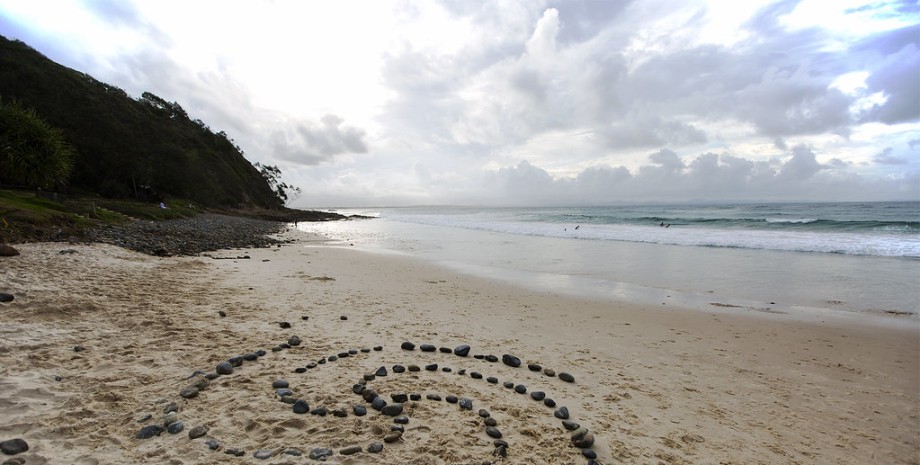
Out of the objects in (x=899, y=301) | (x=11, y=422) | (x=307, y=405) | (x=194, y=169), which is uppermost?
(x=194, y=169)

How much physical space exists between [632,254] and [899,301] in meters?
10.2

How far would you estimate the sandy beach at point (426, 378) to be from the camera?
3.27 meters

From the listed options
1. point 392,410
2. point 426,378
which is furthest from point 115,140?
point 392,410

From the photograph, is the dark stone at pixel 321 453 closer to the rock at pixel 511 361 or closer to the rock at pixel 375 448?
the rock at pixel 375 448

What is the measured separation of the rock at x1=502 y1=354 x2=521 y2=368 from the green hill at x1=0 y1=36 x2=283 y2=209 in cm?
5237

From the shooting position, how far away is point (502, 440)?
343 centimetres

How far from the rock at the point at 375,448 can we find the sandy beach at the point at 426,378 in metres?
0.04

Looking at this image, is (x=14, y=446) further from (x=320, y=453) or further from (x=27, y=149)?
(x=27, y=149)

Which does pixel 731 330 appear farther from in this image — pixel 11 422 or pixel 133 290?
pixel 133 290

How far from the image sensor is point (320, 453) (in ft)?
9.97

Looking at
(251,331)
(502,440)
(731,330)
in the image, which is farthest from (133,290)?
(731,330)

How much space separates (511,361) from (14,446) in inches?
181

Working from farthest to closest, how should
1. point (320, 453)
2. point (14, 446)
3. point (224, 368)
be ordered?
point (224, 368), point (320, 453), point (14, 446)

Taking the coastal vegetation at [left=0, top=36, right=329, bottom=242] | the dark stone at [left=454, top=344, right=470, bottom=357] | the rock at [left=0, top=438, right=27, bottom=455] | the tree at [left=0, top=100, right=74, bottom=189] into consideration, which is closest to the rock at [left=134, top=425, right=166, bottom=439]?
the rock at [left=0, top=438, right=27, bottom=455]
